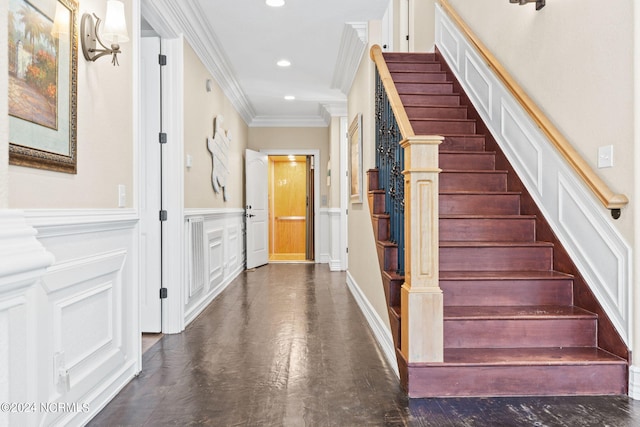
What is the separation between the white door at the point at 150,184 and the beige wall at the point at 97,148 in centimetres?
92

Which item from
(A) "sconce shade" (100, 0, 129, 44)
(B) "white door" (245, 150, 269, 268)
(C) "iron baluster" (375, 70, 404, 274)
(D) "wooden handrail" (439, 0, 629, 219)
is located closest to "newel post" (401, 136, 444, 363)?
(C) "iron baluster" (375, 70, 404, 274)

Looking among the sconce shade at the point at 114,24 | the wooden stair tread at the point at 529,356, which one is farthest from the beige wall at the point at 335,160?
the sconce shade at the point at 114,24

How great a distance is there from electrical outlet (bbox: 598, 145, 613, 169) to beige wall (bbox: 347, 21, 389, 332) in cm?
151

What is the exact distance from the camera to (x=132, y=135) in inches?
95.4

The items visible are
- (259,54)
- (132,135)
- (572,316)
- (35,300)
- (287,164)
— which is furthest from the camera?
(287,164)

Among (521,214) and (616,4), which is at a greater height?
(616,4)

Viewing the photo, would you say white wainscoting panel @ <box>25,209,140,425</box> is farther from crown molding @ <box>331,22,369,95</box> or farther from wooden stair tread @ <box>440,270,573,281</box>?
crown molding @ <box>331,22,369,95</box>

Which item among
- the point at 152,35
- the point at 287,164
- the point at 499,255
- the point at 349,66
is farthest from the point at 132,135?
the point at 287,164

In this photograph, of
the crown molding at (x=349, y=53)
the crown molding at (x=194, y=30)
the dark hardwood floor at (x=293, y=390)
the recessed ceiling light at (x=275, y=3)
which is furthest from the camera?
the crown molding at (x=349, y=53)

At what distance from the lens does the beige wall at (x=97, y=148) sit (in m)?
1.57

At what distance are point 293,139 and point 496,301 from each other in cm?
593

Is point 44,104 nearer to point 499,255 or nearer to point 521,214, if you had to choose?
point 499,255

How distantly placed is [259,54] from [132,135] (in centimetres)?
273

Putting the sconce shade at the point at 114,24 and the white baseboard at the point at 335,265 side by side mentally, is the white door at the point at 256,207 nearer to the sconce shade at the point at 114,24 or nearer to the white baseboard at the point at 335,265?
the white baseboard at the point at 335,265
